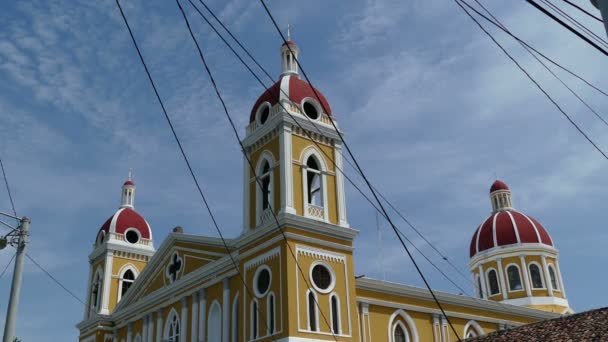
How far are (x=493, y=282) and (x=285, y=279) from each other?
2556 cm

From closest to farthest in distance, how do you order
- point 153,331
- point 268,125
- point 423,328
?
point 268,125, point 423,328, point 153,331

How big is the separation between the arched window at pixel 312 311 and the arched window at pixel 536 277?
24.1 m

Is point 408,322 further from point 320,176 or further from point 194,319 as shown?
point 194,319

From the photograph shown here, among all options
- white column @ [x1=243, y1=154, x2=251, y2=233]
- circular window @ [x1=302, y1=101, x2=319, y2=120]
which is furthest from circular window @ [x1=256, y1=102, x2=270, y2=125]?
white column @ [x1=243, y1=154, x2=251, y2=233]

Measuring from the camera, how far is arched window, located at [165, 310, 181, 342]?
2786 centimetres

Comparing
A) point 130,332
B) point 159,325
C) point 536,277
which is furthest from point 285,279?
point 536,277

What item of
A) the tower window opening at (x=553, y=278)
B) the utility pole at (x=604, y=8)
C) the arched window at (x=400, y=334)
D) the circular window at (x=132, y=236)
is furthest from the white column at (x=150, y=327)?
the utility pole at (x=604, y=8)

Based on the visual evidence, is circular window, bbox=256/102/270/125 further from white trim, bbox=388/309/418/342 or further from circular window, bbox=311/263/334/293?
white trim, bbox=388/309/418/342

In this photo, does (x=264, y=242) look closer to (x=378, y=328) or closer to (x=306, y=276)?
(x=306, y=276)

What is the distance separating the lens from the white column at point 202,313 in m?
25.9

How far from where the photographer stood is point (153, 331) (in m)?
29.5

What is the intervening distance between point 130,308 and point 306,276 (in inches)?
512

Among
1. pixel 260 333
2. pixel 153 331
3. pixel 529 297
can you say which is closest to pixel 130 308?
pixel 153 331

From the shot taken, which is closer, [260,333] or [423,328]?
[260,333]
